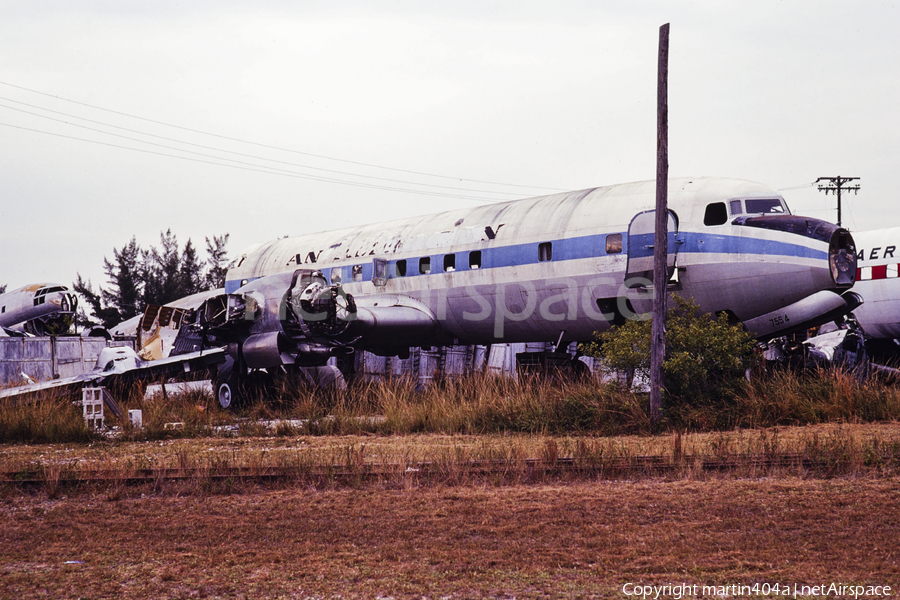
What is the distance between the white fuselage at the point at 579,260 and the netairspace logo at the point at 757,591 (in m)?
9.82

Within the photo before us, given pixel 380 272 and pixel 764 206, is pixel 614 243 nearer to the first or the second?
pixel 764 206

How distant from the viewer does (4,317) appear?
113ft

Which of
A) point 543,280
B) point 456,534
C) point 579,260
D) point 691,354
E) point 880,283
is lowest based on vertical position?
point 456,534

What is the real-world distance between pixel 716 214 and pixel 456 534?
10415mm

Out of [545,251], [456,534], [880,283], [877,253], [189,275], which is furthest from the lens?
[189,275]

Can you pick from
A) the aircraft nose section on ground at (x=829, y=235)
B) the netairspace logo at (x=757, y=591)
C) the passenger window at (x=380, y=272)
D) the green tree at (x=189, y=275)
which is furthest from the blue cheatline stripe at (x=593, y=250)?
the green tree at (x=189, y=275)

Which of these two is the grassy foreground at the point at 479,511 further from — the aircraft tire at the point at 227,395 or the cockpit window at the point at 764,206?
the aircraft tire at the point at 227,395

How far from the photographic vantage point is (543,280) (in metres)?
17.1

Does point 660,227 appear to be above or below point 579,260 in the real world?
above

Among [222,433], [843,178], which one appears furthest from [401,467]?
[843,178]

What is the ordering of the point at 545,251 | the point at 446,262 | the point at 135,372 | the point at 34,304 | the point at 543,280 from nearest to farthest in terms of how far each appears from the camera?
the point at 543,280
the point at 545,251
the point at 135,372
the point at 446,262
the point at 34,304

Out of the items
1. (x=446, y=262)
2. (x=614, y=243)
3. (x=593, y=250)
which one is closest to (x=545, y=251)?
(x=593, y=250)

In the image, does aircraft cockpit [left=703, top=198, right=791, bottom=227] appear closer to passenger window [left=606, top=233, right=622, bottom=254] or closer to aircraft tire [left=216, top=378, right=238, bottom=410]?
passenger window [left=606, top=233, right=622, bottom=254]

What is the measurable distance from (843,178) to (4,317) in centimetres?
4834
